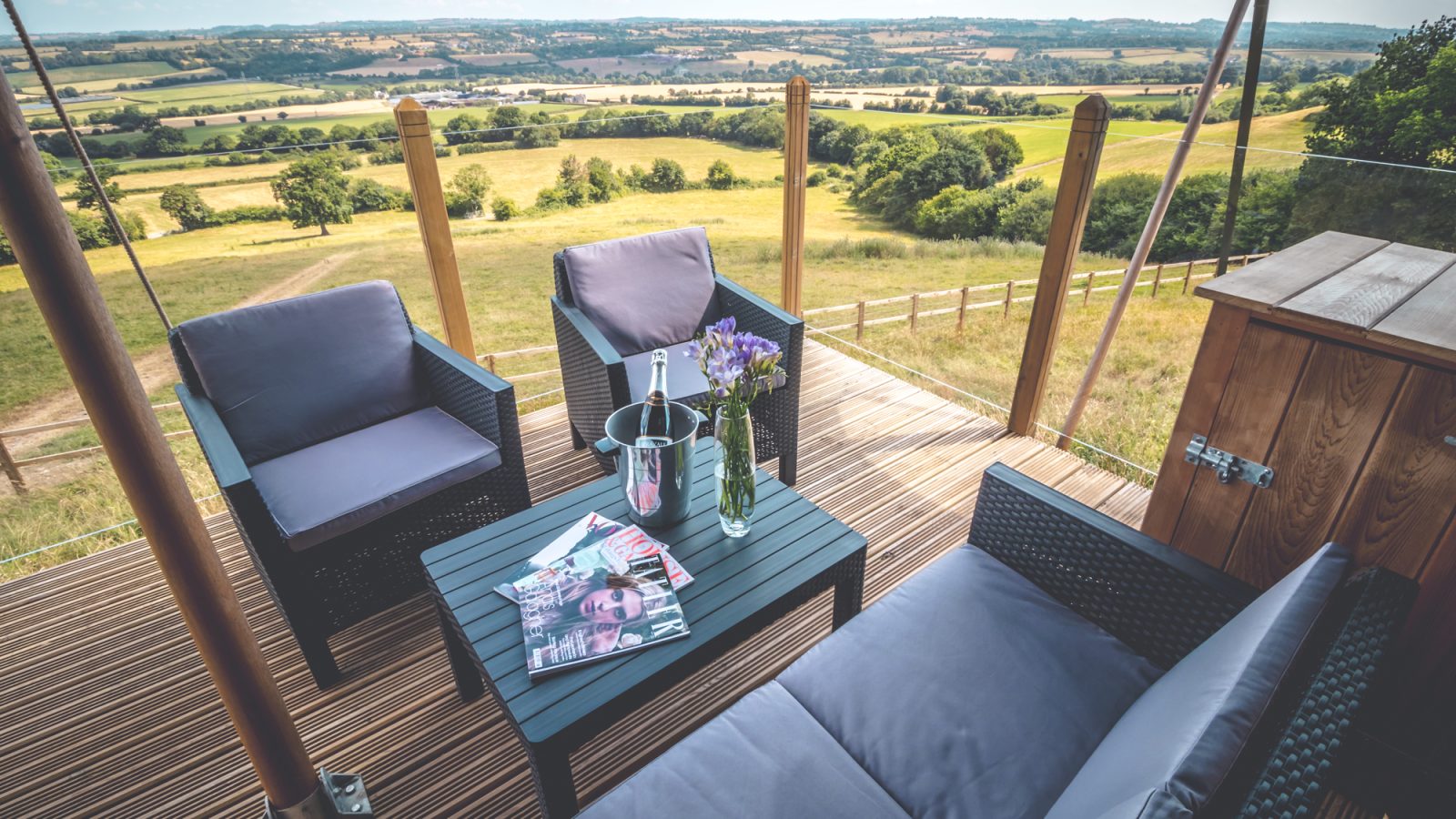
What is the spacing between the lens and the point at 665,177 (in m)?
12.0

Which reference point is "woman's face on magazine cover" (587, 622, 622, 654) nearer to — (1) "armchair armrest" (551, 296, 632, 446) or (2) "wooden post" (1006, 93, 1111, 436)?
(1) "armchair armrest" (551, 296, 632, 446)

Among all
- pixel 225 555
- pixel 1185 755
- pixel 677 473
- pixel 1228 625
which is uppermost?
pixel 1185 755

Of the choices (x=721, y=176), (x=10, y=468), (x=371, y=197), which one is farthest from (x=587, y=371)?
(x=371, y=197)

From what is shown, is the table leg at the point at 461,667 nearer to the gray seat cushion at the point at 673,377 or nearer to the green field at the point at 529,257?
the gray seat cushion at the point at 673,377

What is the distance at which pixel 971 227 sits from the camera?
11.5 m

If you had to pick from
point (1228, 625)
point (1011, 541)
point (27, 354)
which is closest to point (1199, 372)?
point (1011, 541)

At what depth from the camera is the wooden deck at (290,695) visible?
161 centimetres

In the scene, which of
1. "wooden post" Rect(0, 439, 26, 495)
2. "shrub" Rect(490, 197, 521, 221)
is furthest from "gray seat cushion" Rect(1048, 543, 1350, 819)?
"shrub" Rect(490, 197, 521, 221)

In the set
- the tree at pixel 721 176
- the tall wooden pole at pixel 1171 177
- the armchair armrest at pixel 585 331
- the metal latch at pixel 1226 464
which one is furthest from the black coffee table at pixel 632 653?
the tree at pixel 721 176

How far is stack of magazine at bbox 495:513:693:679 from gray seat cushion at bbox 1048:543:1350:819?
790 mm

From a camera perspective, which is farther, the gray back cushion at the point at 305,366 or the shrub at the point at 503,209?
the shrub at the point at 503,209

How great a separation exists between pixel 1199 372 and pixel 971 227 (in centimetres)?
1092

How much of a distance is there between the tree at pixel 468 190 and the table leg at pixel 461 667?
11.3 metres

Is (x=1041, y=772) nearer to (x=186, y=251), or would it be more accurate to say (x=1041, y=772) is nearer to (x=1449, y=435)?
(x=1449, y=435)
